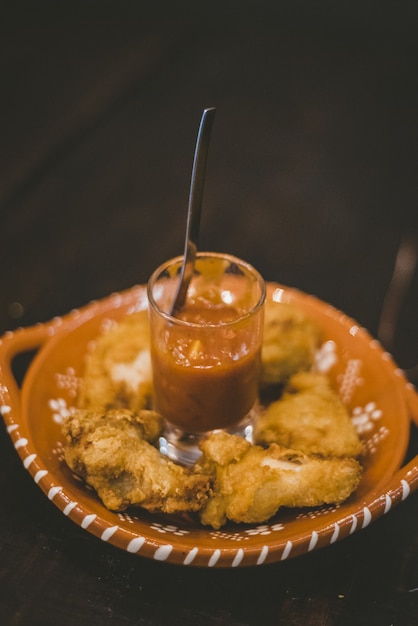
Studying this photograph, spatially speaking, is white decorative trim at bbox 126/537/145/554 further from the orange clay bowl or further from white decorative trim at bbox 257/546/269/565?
white decorative trim at bbox 257/546/269/565

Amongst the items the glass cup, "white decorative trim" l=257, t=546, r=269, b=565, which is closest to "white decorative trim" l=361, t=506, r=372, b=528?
"white decorative trim" l=257, t=546, r=269, b=565

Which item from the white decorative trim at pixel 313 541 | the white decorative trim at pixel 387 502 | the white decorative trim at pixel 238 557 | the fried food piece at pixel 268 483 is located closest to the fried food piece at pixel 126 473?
the fried food piece at pixel 268 483

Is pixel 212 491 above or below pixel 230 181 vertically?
below

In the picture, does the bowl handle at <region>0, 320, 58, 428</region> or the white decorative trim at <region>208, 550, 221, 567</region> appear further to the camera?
the bowl handle at <region>0, 320, 58, 428</region>

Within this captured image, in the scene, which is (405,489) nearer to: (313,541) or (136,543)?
(313,541)

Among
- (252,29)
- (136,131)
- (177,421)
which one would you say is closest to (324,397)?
(177,421)

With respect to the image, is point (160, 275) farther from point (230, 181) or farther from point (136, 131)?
point (136, 131)

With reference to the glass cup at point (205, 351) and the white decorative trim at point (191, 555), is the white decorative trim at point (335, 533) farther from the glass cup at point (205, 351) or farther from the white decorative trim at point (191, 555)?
the glass cup at point (205, 351)
